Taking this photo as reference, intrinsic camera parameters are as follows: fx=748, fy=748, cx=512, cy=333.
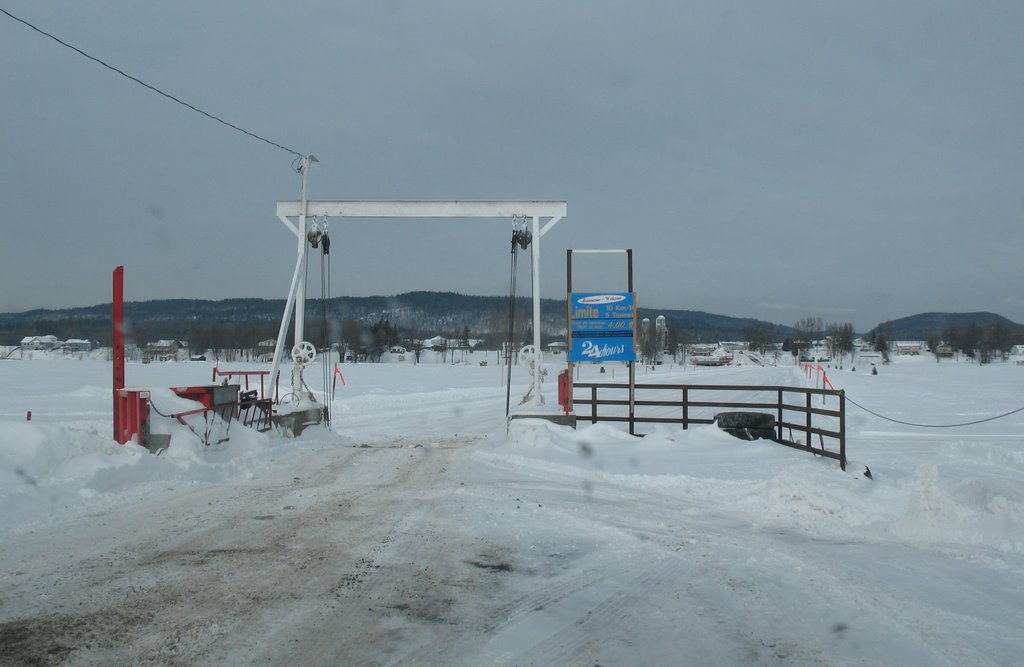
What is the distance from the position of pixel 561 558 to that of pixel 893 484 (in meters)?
6.34

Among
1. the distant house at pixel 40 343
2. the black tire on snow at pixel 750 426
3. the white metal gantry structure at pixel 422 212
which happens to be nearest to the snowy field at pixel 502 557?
the black tire on snow at pixel 750 426

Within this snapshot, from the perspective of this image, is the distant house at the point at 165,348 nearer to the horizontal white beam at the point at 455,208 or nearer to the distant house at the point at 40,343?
the distant house at the point at 40,343

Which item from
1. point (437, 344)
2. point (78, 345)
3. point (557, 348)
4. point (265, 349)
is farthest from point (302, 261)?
point (437, 344)

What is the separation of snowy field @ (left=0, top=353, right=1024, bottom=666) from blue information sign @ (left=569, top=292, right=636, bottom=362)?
2.39 m

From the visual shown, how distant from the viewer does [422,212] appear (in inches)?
682

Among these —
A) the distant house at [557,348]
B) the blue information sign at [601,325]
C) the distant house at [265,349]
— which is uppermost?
the blue information sign at [601,325]

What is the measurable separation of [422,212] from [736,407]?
546 inches

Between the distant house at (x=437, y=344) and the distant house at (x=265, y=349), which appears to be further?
the distant house at (x=437, y=344)

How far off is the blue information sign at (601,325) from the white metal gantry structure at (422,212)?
162 cm

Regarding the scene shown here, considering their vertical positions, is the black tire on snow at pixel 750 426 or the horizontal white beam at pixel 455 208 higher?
the horizontal white beam at pixel 455 208

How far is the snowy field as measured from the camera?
480 cm

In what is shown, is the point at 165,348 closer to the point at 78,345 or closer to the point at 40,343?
the point at 78,345

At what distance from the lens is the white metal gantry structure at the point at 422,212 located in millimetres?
17094

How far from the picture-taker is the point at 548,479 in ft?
37.5
